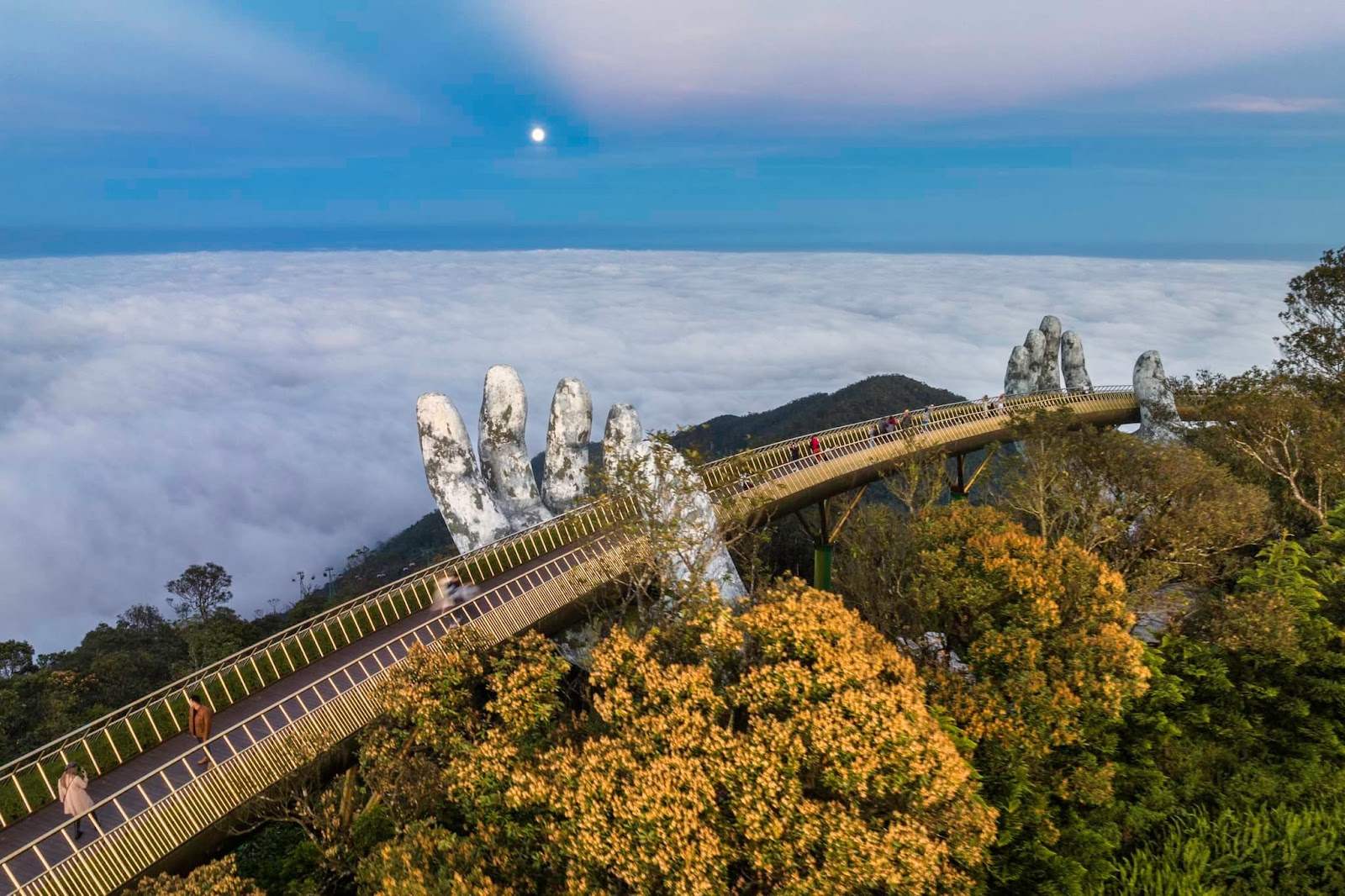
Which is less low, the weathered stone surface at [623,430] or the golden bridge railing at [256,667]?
the weathered stone surface at [623,430]

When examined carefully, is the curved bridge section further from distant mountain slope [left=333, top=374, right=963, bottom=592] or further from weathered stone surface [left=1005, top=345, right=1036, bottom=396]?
distant mountain slope [left=333, top=374, right=963, bottom=592]

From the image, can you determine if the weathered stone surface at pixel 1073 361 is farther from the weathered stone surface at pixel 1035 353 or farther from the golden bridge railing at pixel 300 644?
the golden bridge railing at pixel 300 644

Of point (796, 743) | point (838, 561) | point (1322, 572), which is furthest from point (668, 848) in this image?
point (838, 561)

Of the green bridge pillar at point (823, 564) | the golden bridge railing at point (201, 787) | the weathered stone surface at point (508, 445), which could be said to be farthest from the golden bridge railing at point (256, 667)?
the green bridge pillar at point (823, 564)

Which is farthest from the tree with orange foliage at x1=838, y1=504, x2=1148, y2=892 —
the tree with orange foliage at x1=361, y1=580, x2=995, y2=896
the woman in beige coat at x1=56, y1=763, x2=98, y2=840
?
the woman in beige coat at x1=56, y1=763, x2=98, y2=840

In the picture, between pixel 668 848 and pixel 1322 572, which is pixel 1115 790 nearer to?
pixel 1322 572

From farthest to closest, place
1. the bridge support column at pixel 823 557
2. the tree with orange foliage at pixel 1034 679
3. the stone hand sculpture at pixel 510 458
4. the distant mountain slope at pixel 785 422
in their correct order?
the distant mountain slope at pixel 785 422
the bridge support column at pixel 823 557
the stone hand sculpture at pixel 510 458
the tree with orange foliage at pixel 1034 679

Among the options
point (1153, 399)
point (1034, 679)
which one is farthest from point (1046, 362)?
point (1034, 679)
